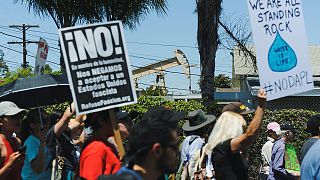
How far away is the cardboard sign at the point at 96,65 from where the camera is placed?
423 cm

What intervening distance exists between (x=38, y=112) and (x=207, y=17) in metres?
6.55

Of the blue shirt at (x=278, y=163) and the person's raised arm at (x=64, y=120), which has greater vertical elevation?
the person's raised arm at (x=64, y=120)

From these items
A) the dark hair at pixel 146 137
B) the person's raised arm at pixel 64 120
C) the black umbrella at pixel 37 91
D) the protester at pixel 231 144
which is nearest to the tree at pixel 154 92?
the black umbrella at pixel 37 91

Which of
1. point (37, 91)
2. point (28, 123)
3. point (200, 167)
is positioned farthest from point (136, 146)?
point (37, 91)

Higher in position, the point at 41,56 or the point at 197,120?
the point at 41,56

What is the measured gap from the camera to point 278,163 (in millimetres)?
8195

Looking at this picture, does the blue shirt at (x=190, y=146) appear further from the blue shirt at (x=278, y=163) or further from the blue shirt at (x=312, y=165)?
the blue shirt at (x=278, y=163)

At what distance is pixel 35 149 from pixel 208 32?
689 centimetres

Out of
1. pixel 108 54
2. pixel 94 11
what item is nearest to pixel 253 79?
pixel 94 11

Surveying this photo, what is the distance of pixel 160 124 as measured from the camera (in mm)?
3188

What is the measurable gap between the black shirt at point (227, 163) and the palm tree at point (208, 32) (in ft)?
24.0

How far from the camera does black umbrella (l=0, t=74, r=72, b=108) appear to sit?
6488 mm

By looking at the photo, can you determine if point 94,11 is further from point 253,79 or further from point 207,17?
point 253,79

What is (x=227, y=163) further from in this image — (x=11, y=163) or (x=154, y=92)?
(x=154, y=92)
